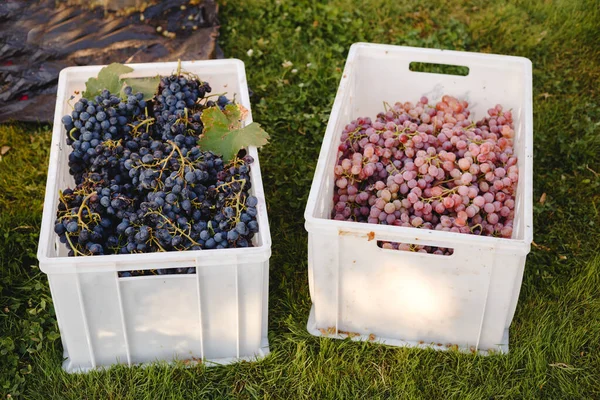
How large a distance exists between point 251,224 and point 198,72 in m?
0.87

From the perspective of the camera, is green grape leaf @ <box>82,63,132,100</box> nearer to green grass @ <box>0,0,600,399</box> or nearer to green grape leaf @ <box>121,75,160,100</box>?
green grape leaf @ <box>121,75,160,100</box>

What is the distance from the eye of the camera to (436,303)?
2.35 meters

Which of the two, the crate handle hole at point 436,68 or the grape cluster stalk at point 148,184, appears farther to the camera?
the crate handle hole at point 436,68

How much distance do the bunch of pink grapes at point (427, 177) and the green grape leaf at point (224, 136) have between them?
34 cm

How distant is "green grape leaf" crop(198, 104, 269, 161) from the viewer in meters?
2.46

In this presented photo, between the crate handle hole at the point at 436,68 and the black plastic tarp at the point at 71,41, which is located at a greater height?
the black plastic tarp at the point at 71,41

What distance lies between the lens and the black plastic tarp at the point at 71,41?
346 cm

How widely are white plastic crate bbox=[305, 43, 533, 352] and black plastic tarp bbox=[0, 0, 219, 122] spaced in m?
1.16

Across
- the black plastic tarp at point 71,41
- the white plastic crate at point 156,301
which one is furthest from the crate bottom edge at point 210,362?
the black plastic tarp at point 71,41

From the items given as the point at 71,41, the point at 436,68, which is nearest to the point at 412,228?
the point at 436,68

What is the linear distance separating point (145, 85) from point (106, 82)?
0.14 meters

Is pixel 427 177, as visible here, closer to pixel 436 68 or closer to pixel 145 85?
pixel 145 85

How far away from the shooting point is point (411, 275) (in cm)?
229

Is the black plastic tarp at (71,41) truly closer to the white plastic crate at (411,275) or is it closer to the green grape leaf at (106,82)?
the green grape leaf at (106,82)
